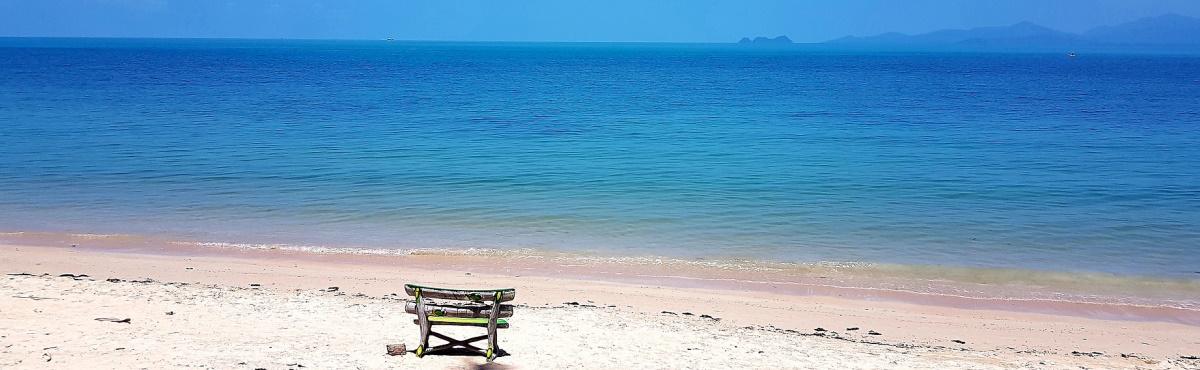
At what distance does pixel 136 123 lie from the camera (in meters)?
37.4

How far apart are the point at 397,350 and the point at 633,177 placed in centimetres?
1607

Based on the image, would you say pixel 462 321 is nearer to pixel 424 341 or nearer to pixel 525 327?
pixel 424 341

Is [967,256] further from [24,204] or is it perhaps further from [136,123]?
[136,123]

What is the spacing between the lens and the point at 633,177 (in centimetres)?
2552

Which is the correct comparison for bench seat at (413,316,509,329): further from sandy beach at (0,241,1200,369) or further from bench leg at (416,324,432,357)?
sandy beach at (0,241,1200,369)

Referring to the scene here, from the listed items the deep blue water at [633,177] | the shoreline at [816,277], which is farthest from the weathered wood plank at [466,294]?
the deep blue water at [633,177]

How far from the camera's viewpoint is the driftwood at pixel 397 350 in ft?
32.1

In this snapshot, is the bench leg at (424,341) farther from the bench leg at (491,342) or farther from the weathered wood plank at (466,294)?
the bench leg at (491,342)

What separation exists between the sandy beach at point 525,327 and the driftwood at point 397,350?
0.09 meters

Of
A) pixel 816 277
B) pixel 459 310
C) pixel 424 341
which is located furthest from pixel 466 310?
pixel 816 277

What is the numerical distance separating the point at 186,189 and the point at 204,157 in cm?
579

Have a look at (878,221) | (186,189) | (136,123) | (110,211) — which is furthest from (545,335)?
(136,123)

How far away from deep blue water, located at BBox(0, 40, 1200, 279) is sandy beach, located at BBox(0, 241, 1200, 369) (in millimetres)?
2857

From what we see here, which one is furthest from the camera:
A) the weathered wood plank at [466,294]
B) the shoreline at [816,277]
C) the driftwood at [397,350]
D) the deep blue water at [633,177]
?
the deep blue water at [633,177]
